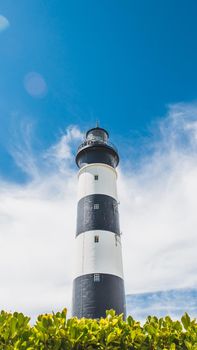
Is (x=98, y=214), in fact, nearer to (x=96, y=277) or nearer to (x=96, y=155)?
(x=96, y=277)

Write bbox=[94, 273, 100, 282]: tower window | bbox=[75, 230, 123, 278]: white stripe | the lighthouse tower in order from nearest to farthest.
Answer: the lighthouse tower, bbox=[94, 273, 100, 282]: tower window, bbox=[75, 230, 123, 278]: white stripe

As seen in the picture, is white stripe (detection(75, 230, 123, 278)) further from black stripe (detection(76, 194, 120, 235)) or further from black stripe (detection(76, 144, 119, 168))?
black stripe (detection(76, 144, 119, 168))

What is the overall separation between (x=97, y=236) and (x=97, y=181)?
4.19 metres

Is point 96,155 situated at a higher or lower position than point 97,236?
higher

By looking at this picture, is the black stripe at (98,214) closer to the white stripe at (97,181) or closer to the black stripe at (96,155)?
the white stripe at (97,181)

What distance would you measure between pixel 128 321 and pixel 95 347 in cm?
97

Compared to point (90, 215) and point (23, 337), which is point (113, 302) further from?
point (23, 337)

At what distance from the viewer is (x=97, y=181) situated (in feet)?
67.6

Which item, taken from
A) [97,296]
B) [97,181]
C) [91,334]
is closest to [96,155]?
[97,181]

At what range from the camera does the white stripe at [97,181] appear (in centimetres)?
2031

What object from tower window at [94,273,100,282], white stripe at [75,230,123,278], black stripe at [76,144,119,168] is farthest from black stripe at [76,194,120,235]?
black stripe at [76,144,119,168]

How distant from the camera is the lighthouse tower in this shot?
16.4 meters

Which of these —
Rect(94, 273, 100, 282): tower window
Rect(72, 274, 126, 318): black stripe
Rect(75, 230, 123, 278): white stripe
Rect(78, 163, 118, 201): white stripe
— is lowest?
Rect(72, 274, 126, 318): black stripe

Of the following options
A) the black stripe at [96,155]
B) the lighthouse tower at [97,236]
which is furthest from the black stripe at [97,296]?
the black stripe at [96,155]
